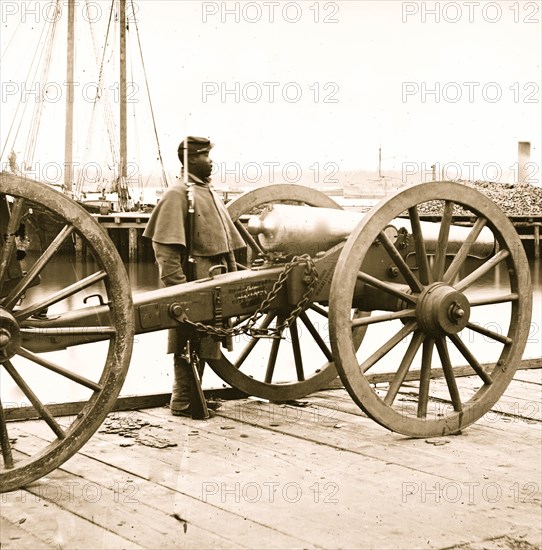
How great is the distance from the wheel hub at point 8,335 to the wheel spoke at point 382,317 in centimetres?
181

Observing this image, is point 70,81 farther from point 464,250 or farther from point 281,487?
point 281,487

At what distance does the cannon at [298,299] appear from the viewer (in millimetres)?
4395

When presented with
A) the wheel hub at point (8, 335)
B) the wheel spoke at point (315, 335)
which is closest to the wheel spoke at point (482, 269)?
the wheel spoke at point (315, 335)

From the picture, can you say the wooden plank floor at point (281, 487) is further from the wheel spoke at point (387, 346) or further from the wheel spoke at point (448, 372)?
the wheel spoke at point (387, 346)

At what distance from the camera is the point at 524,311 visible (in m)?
5.93

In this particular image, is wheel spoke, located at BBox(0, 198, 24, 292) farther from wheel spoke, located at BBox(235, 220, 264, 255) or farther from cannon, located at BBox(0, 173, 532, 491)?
wheel spoke, located at BBox(235, 220, 264, 255)

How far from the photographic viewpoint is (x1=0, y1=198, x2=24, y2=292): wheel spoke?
423 cm

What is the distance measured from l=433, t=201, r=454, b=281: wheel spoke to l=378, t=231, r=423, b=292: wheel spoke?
133 millimetres

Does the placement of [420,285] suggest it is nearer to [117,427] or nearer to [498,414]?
[498,414]

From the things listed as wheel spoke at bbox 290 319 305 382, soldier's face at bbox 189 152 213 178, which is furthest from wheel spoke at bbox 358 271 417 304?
soldier's face at bbox 189 152 213 178

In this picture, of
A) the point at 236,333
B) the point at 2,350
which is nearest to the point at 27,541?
the point at 2,350

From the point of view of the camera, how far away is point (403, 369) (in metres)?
5.51

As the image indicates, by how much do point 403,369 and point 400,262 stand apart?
1.94 feet

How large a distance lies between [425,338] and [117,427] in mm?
1801
